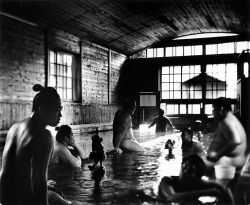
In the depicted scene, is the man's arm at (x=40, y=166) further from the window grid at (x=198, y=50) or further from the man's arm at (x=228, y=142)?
the window grid at (x=198, y=50)

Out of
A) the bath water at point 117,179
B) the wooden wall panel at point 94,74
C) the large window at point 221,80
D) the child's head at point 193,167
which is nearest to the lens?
the child's head at point 193,167

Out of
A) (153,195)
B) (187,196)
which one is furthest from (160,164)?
(187,196)

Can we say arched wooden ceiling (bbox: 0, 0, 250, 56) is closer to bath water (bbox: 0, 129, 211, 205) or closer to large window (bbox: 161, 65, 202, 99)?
large window (bbox: 161, 65, 202, 99)

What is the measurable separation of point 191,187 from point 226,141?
1661 millimetres

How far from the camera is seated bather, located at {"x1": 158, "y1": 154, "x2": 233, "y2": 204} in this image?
330 centimetres

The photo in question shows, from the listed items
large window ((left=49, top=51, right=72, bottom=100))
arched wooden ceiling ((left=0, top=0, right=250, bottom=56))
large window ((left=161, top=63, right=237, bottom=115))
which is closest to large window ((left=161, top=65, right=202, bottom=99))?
large window ((left=161, top=63, right=237, bottom=115))

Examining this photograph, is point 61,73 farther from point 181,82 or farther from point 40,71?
point 181,82

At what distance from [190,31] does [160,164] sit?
43.8ft

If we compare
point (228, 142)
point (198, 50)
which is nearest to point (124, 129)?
point (228, 142)

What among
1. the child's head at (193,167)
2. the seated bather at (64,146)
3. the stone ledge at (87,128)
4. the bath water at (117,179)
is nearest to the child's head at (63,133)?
the seated bather at (64,146)

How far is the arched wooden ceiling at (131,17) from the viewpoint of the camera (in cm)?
1187

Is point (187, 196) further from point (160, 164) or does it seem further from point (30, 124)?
point (160, 164)

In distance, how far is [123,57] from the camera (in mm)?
20266

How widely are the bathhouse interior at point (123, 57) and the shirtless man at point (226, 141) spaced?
6.90 feet
